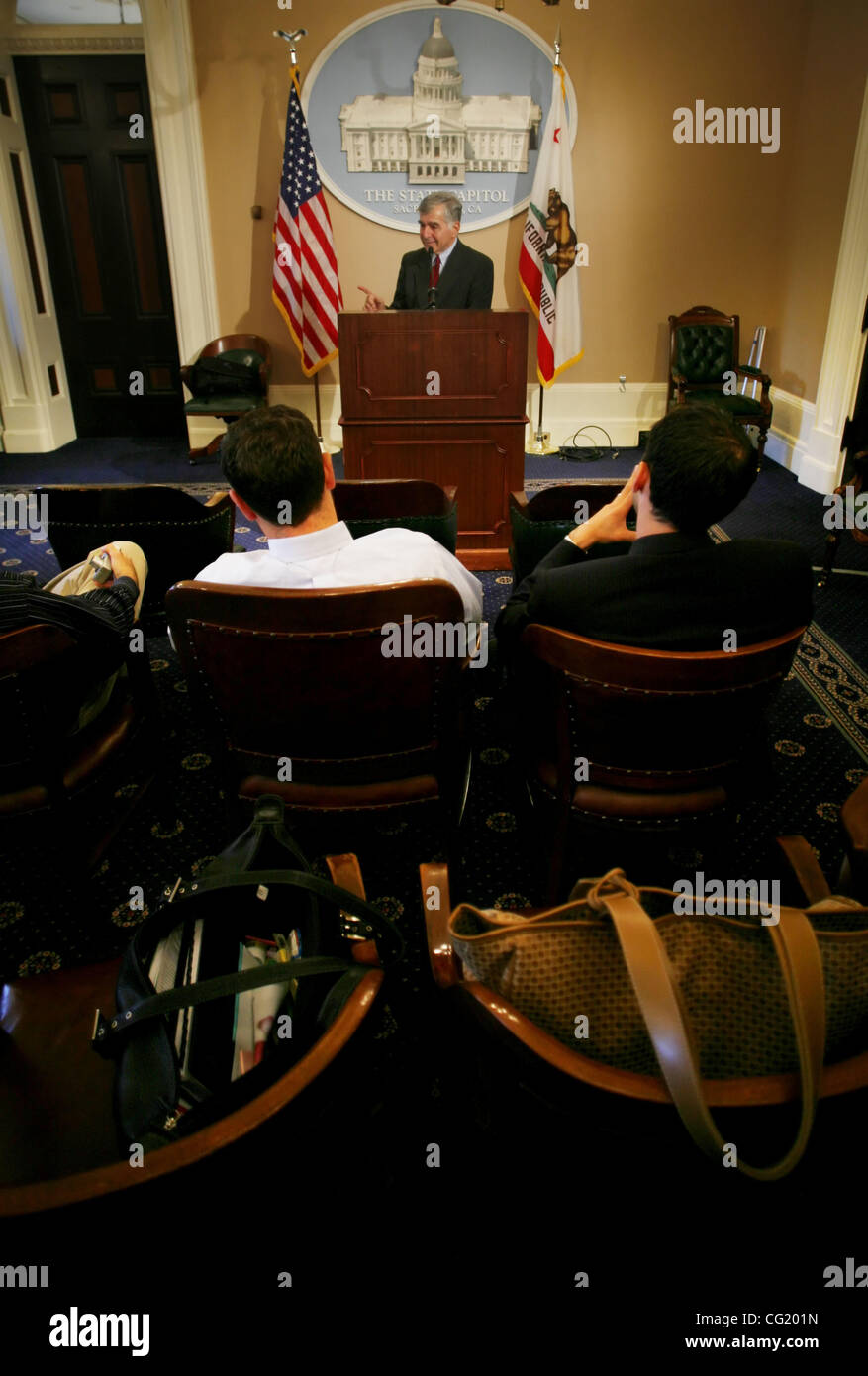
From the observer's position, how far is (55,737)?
165cm

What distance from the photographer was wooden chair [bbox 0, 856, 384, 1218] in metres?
0.60

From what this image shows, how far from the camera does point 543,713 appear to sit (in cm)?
175

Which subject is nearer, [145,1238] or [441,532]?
[145,1238]

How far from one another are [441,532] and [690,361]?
434 cm

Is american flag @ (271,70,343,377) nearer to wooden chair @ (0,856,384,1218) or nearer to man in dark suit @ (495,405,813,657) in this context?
man in dark suit @ (495,405,813,657)

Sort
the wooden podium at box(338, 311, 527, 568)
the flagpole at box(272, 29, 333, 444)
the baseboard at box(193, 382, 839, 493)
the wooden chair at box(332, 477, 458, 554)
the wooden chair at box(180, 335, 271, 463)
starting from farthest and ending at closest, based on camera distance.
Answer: the baseboard at box(193, 382, 839, 493)
the wooden chair at box(180, 335, 271, 463)
the flagpole at box(272, 29, 333, 444)
the wooden podium at box(338, 311, 527, 568)
the wooden chair at box(332, 477, 458, 554)

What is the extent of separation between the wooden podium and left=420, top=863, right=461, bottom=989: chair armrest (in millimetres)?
2970

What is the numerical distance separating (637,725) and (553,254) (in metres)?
5.22

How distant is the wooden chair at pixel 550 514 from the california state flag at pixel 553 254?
399cm

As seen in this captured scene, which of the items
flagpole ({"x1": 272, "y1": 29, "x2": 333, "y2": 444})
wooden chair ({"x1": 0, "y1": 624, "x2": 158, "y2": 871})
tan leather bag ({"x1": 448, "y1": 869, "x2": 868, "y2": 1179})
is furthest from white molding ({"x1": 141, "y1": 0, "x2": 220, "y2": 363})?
tan leather bag ({"x1": 448, "y1": 869, "x2": 868, "y2": 1179})

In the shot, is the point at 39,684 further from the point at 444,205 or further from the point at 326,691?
the point at 444,205

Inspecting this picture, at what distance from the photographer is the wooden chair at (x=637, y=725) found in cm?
132
